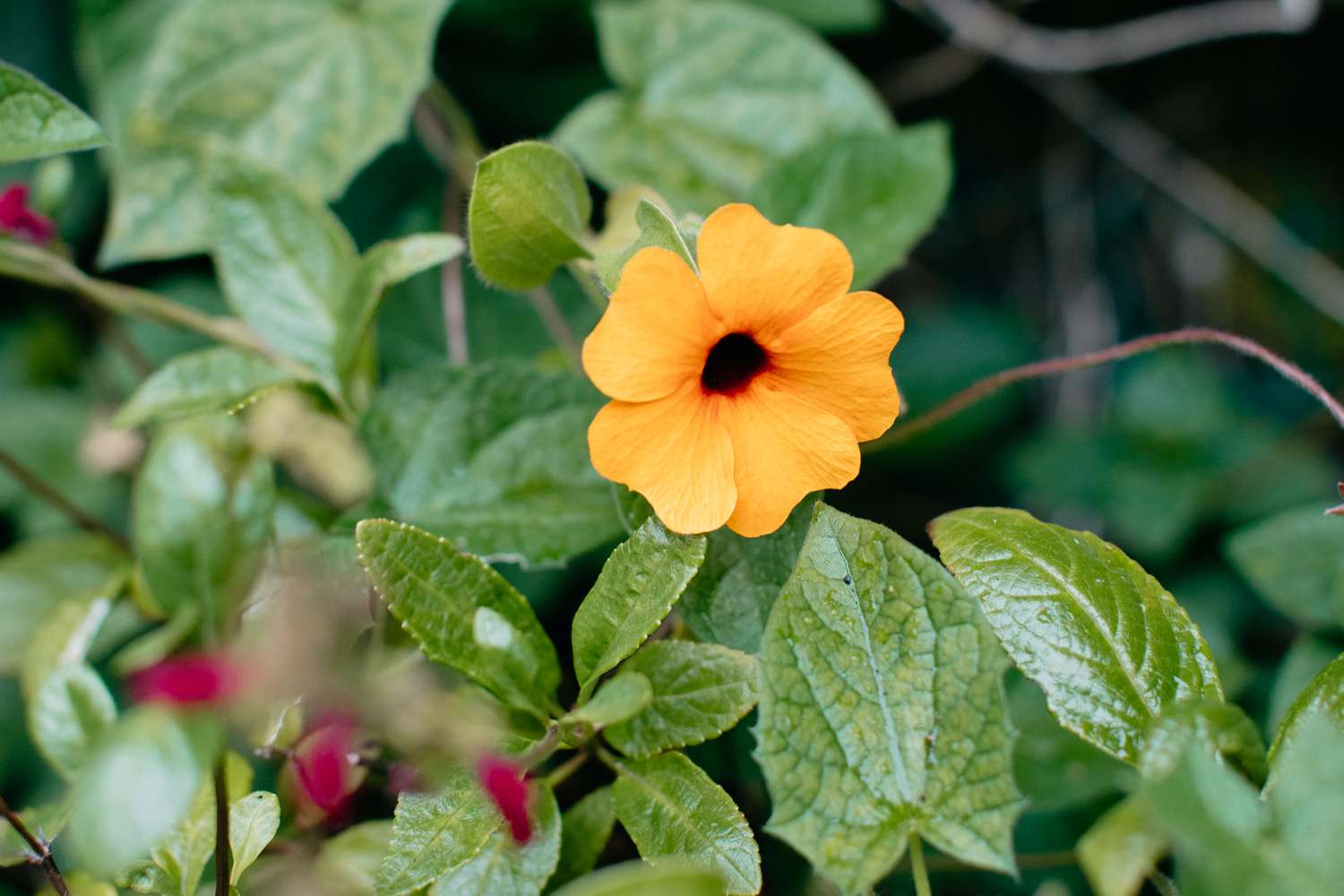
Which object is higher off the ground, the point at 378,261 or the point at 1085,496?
the point at 378,261

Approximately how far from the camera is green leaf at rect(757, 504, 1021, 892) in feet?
1.89

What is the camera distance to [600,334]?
1.98ft

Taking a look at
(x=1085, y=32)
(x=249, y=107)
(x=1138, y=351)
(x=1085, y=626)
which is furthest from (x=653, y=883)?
(x=1085, y=32)

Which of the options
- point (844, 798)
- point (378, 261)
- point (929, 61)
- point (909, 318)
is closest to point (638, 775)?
point (844, 798)

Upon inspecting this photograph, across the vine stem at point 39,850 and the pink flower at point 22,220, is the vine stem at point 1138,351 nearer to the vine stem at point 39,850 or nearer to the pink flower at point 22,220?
the vine stem at point 39,850

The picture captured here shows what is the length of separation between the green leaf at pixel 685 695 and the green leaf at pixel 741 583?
0.04m

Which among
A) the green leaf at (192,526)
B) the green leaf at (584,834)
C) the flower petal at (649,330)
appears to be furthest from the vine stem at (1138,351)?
the green leaf at (192,526)

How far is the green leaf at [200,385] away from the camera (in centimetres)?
84

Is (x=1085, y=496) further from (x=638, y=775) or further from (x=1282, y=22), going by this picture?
(x=638, y=775)

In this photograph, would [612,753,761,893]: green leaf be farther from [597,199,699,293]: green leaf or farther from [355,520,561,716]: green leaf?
[597,199,699,293]: green leaf

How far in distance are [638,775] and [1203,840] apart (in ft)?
1.11

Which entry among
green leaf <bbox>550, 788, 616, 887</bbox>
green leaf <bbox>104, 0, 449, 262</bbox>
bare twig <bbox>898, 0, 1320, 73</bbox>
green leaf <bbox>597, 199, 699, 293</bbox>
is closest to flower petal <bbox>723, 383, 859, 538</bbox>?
green leaf <bbox>597, 199, 699, 293</bbox>

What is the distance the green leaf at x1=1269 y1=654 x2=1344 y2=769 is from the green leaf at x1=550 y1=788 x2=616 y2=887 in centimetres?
44

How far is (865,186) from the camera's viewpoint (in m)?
1.04
